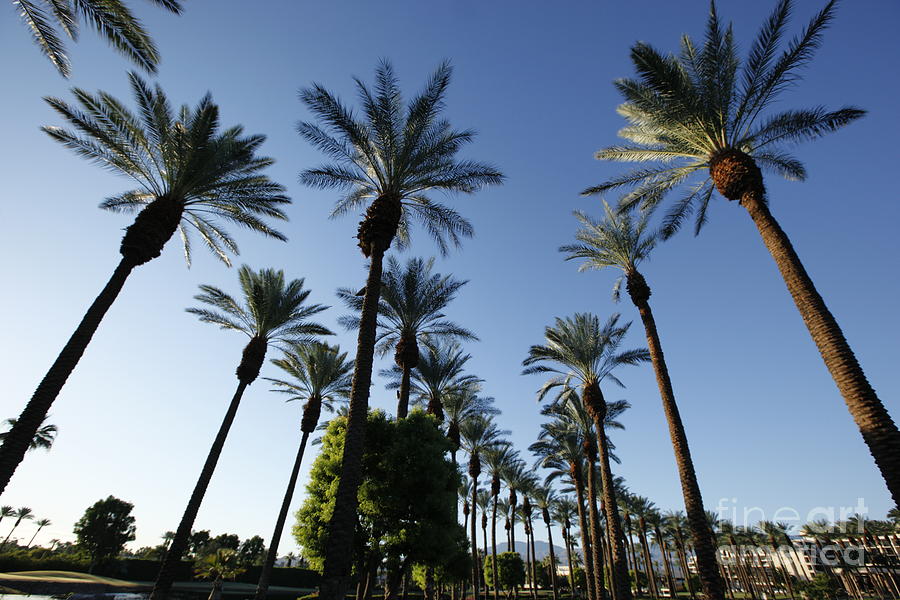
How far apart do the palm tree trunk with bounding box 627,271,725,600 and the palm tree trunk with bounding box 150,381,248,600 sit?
1688 centimetres

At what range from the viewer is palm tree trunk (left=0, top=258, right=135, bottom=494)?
836cm

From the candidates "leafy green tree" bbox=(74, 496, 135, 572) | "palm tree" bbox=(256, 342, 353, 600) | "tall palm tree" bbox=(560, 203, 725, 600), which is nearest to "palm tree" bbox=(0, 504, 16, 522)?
"leafy green tree" bbox=(74, 496, 135, 572)

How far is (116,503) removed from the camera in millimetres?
50656

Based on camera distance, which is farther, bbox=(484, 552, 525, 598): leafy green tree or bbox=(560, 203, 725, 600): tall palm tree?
bbox=(484, 552, 525, 598): leafy green tree

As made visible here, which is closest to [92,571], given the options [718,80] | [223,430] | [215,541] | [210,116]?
[215,541]

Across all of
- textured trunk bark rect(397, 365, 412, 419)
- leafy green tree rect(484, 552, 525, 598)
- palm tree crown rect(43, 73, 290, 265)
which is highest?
palm tree crown rect(43, 73, 290, 265)

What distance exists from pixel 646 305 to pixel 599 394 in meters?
6.92

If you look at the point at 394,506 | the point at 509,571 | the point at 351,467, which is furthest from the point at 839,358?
the point at 509,571

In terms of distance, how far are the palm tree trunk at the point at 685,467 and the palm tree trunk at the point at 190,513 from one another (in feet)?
55.4

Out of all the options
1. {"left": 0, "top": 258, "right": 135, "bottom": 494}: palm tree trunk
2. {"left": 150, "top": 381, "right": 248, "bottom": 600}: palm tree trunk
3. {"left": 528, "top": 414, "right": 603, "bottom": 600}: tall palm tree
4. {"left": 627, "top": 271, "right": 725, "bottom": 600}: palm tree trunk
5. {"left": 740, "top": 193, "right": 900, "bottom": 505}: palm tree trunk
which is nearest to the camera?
{"left": 740, "top": 193, "right": 900, "bottom": 505}: palm tree trunk

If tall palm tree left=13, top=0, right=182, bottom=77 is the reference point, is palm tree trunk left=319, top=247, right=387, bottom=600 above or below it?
below

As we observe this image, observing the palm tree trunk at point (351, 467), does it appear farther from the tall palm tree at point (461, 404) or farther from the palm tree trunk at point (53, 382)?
the tall palm tree at point (461, 404)

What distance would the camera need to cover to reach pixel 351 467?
32.2 ft

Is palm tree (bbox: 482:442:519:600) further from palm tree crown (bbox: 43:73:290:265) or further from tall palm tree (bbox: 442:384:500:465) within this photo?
palm tree crown (bbox: 43:73:290:265)
